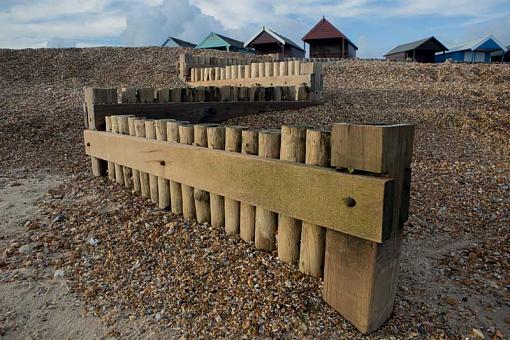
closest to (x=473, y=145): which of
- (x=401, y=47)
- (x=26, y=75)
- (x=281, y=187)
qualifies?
(x=281, y=187)

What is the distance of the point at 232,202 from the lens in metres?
3.35

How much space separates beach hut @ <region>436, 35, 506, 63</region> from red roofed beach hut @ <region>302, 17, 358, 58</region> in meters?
10.8

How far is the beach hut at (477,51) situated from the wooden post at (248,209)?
39.5m

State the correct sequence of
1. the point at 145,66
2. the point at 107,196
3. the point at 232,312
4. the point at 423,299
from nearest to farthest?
the point at 232,312 → the point at 423,299 → the point at 107,196 → the point at 145,66

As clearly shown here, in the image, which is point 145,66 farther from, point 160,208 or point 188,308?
point 188,308

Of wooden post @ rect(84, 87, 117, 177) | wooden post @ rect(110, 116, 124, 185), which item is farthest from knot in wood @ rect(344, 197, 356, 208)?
wooden post @ rect(84, 87, 117, 177)

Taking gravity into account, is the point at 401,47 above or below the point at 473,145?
above

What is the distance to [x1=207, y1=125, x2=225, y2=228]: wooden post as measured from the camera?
11.3ft

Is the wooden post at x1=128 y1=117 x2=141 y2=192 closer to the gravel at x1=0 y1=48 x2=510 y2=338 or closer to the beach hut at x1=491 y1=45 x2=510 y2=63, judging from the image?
the gravel at x1=0 y1=48 x2=510 y2=338

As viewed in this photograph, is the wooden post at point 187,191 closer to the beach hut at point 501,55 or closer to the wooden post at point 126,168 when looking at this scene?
the wooden post at point 126,168

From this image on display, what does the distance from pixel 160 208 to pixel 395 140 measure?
2.73 m

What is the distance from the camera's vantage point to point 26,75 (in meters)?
13.9

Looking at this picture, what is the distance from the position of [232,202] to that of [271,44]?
34.4 meters

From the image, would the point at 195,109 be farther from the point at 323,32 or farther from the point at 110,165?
the point at 323,32
